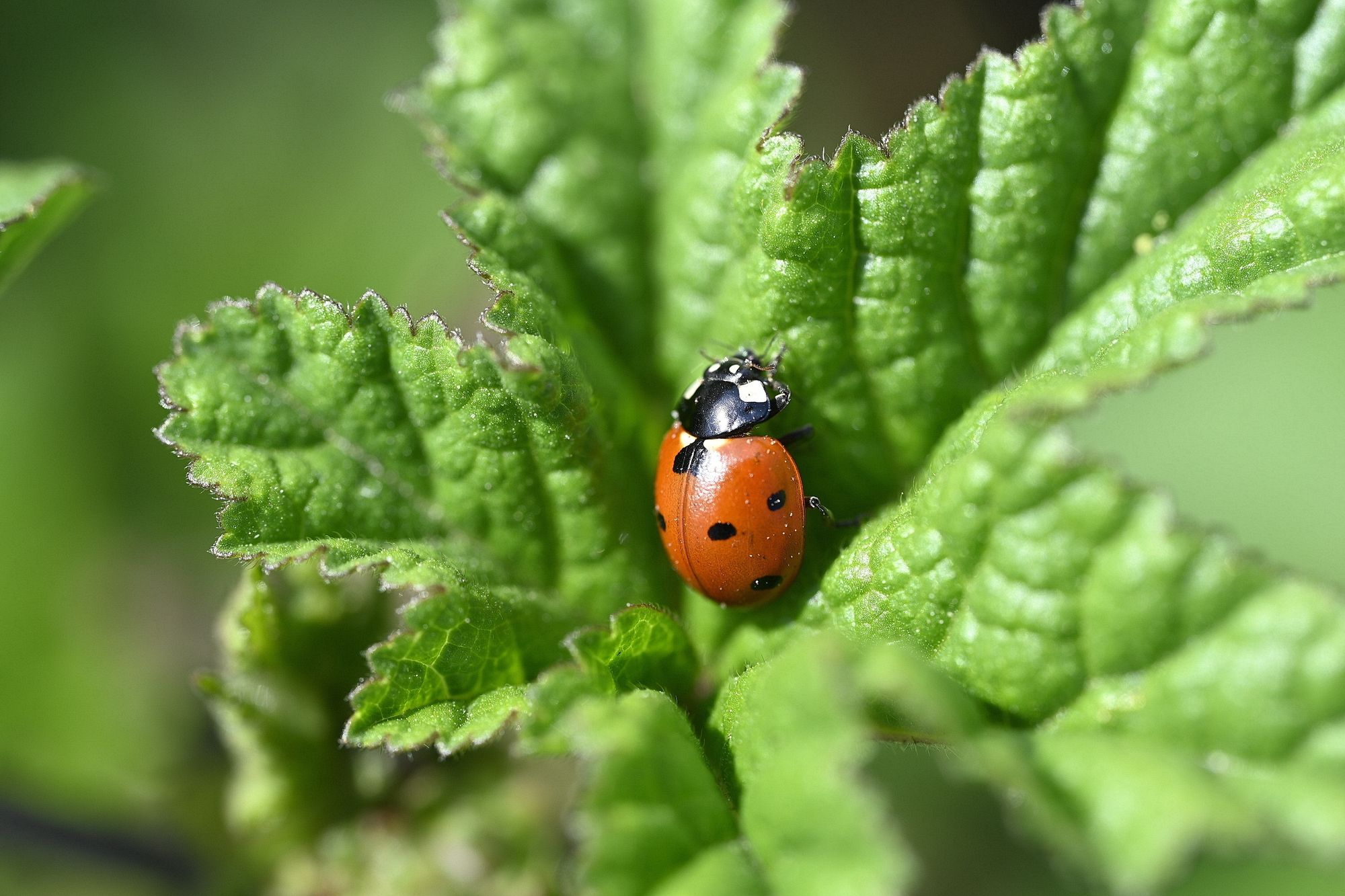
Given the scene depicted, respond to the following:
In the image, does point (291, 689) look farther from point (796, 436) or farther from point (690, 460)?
point (796, 436)

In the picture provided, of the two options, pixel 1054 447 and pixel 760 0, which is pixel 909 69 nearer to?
pixel 760 0

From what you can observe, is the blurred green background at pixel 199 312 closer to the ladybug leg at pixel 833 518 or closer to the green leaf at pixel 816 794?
the ladybug leg at pixel 833 518

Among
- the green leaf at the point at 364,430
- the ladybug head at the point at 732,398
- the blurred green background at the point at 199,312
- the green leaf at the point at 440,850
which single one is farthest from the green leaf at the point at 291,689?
the blurred green background at the point at 199,312

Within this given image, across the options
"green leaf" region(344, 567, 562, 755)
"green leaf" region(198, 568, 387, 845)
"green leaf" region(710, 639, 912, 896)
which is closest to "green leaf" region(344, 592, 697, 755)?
"green leaf" region(344, 567, 562, 755)

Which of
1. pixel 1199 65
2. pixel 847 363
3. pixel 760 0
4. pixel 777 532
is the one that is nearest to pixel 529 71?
pixel 760 0

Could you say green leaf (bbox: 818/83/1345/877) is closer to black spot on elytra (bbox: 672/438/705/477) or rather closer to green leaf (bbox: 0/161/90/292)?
black spot on elytra (bbox: 672/438/705/477)
